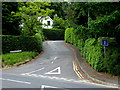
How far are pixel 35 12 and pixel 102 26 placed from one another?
1721 centimetres

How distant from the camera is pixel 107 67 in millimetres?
13969

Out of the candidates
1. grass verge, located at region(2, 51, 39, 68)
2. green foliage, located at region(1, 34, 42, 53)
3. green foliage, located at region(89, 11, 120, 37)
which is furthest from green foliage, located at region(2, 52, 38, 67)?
green foliage, located at region(89, 11, 120, 37)

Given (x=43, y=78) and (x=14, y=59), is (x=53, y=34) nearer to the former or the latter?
(x=14, y=59)

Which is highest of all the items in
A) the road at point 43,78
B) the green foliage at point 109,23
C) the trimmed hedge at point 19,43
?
the green foliage at point 109,23

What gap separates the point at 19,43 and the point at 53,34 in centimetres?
2801

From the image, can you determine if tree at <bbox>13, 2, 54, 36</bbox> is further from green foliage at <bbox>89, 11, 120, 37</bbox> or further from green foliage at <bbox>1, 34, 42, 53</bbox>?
green foliage at <bbox>89, 11, 120, 37</bbox>

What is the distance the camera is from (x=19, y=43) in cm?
2527

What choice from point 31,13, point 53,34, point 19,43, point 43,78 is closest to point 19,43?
point 19,43

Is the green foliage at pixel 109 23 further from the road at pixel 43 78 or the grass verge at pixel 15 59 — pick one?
the grass verge at pixel 15 59

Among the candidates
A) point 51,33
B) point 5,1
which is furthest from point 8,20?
point 51,33

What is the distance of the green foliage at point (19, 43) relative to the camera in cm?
2420

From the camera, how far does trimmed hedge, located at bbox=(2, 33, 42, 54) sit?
79.4 ft

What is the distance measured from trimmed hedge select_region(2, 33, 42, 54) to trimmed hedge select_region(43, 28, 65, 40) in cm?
2393

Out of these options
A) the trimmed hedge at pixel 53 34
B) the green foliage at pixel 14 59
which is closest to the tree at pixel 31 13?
the green foliage at pixel 14 59
